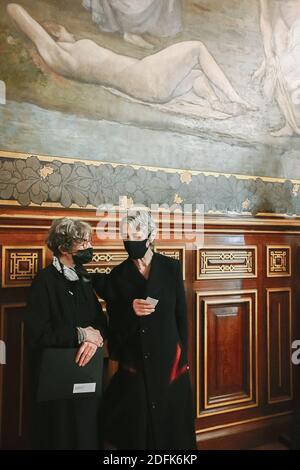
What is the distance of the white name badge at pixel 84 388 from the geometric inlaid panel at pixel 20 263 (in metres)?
0.77

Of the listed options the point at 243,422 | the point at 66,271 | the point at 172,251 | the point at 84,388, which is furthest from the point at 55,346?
the point at 243,422

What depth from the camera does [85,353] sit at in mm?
1899

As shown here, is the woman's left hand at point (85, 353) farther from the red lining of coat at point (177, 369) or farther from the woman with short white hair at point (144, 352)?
the red lining of coat at point (177, 369)

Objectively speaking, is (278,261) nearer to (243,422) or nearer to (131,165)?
(243,422)

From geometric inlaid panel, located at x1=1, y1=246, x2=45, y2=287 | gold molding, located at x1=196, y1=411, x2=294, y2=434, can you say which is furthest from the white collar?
gold molding, located at x1=196, y1=411, x2=294, y2=434

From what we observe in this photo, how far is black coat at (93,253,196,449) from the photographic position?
6.59ft

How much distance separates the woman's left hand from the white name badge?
103mm

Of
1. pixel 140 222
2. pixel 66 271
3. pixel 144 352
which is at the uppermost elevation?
pixel 140 222

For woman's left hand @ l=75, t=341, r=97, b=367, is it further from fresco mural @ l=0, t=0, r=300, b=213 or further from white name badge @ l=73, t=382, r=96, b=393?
fresco mural @ l=0, t=0, r=300, b=213

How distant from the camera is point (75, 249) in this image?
2006 millimetres

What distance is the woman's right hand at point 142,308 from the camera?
6.66 ft

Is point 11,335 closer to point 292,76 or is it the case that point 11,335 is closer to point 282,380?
point 282,380

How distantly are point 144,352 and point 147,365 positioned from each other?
2.8 inches

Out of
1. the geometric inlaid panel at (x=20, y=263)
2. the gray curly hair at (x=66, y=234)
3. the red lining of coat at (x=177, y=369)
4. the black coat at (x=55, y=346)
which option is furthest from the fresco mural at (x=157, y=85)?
the red lining of coat at (x=177, y=369)
